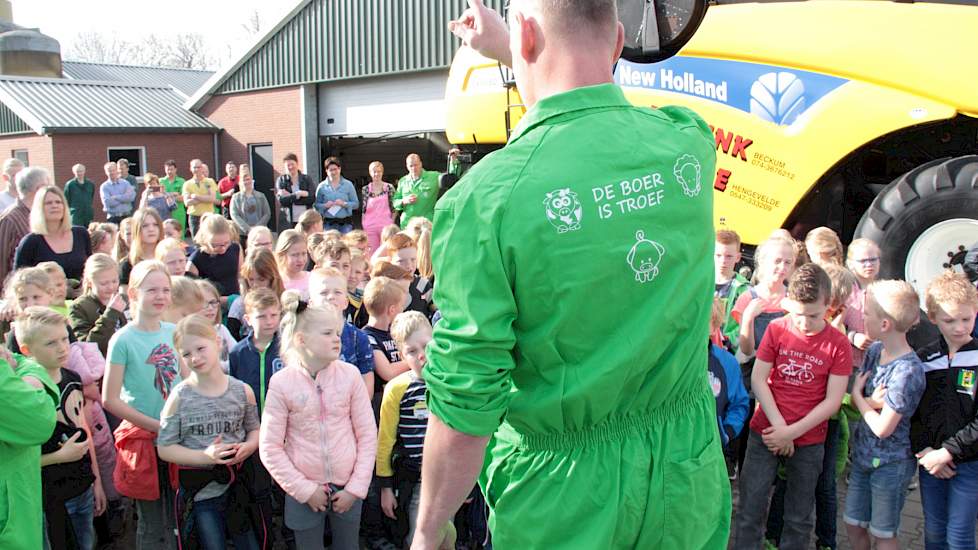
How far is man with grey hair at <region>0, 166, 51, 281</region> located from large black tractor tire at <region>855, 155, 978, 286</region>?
6.78 meters

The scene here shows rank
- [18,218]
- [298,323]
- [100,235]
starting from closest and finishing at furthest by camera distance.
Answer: [298,323] < [18,218] < [100,235]

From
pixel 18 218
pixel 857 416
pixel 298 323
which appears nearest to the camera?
pixel 298 323

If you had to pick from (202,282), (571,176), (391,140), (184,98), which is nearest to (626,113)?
(571,176)

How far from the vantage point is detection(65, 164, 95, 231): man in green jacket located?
48.8 feet

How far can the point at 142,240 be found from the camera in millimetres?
6816

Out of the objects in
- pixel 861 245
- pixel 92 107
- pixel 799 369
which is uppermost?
pixel 92 107

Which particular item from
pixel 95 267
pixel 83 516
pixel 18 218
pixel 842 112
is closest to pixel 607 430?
pixel 83 516

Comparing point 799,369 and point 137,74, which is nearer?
point 799,369

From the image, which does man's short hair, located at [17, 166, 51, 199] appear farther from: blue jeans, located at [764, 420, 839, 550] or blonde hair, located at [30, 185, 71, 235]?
blue jeans, located at [764, 420, 839, 550]

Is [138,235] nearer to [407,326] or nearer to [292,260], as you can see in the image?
[292,260]

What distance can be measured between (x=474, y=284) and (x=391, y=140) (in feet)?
72.5

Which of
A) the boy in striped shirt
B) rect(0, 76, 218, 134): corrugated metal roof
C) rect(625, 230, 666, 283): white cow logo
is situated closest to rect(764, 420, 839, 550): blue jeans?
the boy in striped shirt

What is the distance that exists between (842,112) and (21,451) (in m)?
5.45

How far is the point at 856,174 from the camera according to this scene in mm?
6523
